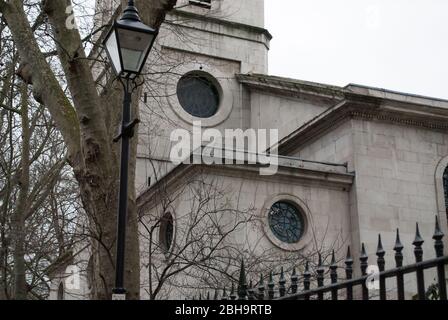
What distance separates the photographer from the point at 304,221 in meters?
17.8

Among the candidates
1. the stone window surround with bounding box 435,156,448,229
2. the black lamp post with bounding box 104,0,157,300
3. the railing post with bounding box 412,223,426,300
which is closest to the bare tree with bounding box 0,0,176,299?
the black lamp post with bounding box 104,0,157,300

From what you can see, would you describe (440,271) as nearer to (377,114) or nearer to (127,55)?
(127,55)

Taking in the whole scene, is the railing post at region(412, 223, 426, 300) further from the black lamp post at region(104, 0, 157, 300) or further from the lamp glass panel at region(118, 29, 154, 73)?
the lamp glass panel at region(118, 29, 154, 73)

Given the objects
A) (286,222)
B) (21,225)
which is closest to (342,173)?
(286,222)

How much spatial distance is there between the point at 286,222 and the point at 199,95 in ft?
27.3

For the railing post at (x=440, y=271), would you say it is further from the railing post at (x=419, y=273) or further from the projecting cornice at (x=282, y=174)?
the projecting cornice at (x=282, y=174)

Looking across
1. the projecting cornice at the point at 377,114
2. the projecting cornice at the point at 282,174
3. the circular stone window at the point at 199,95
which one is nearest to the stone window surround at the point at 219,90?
the circular stone window at the point at 199,95

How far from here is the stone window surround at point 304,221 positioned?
17.0 meters

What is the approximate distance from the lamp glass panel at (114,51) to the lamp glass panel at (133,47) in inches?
2.0

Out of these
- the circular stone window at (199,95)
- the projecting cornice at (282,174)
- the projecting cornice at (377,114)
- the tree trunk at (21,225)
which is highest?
the circular stone window at (199,95)

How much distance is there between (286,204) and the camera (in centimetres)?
1789
